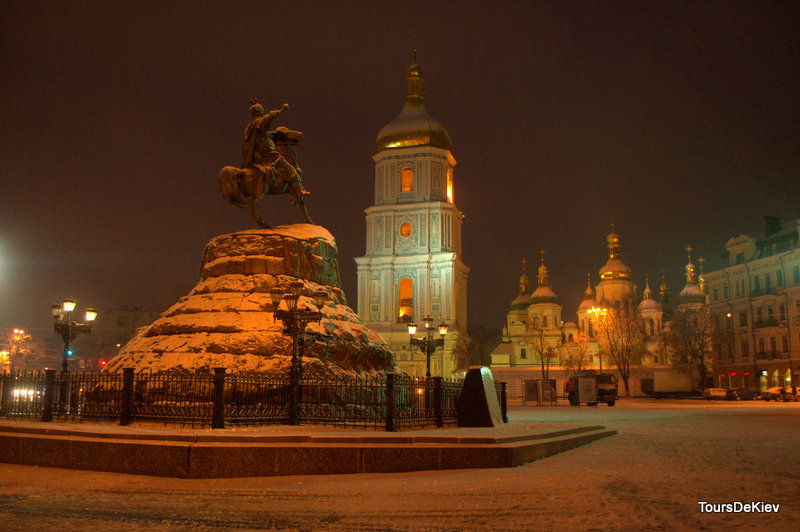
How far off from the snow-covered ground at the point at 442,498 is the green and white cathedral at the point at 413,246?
1909 inches

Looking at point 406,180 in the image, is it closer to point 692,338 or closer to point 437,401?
point 692,338

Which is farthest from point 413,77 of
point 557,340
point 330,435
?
point 330,435

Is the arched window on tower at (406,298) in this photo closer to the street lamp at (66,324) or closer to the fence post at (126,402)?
the street lamp at (66,324)

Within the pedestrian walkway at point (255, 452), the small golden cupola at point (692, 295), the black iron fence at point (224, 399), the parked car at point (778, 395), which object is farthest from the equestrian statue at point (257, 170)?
the small golden cupola at point (692, 295)

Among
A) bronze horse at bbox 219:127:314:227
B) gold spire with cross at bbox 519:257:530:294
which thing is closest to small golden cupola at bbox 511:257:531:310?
gold spire with cross at bbox 519:257:530:294

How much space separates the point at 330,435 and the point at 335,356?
4967 millimetres

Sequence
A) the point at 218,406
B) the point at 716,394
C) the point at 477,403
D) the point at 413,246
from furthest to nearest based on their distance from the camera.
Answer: the point at 413,246, the point at 716,394, the point at 477,403, the point at 218,406

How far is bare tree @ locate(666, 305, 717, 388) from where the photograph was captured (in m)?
51.6

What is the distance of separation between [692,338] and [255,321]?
150 feet

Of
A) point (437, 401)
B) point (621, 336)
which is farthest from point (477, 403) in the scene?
point (621, 336)

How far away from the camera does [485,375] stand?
12.2 m

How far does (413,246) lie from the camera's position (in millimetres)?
60219

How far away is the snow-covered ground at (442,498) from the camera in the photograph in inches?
223

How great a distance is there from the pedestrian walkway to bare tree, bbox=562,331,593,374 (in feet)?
147
